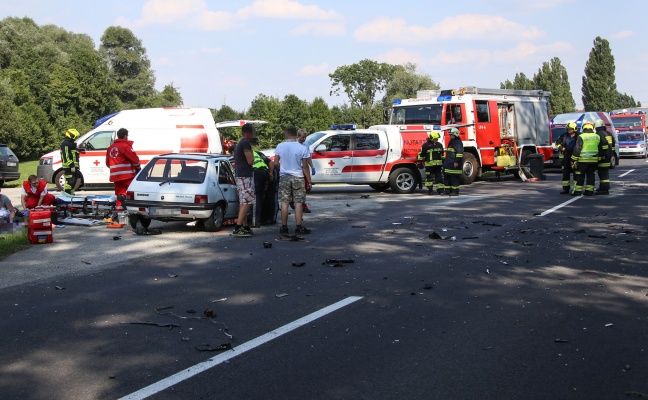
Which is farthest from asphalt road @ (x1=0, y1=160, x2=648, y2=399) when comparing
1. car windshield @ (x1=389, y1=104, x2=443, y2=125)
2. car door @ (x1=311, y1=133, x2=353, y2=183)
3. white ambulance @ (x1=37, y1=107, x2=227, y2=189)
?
car windshield @ (x1=389, y1=104, x2=443, y2=125)

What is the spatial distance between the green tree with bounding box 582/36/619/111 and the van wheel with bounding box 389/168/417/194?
68826 millimetres

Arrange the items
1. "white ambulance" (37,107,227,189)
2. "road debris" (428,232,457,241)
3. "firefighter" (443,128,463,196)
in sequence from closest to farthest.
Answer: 1. "road debris" (428,232,457,241)
2. "firefighter" (443,128,463,196)
3. "white ambulance" (37,107,227,189)

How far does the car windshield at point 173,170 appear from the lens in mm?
12719

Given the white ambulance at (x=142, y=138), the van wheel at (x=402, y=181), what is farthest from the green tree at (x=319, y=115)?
the van wheel at (x=402, y=181)

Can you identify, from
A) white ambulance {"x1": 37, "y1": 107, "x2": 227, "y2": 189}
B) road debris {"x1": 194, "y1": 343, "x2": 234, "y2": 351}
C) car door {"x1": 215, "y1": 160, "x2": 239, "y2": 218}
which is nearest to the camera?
road debris {"x1": 194, "y1": 343, "x2": 234, "y2": 351}

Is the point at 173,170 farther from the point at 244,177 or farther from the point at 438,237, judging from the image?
the point at 438,237

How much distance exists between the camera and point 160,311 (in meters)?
6.83

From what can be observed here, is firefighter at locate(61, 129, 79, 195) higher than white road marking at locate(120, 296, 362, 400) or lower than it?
higher

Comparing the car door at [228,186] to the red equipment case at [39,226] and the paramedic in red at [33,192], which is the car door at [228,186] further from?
the paramedic in red at [33,192]

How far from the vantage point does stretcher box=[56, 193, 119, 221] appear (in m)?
14.2

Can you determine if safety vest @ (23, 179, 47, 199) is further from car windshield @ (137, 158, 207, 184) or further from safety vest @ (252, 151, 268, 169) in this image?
safety vest @ (252, 151, 268, 169)

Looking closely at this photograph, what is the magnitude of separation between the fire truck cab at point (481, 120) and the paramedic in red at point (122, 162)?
11256 mm

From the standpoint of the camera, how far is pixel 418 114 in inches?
977

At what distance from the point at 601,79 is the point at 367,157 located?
7111 centimetres
